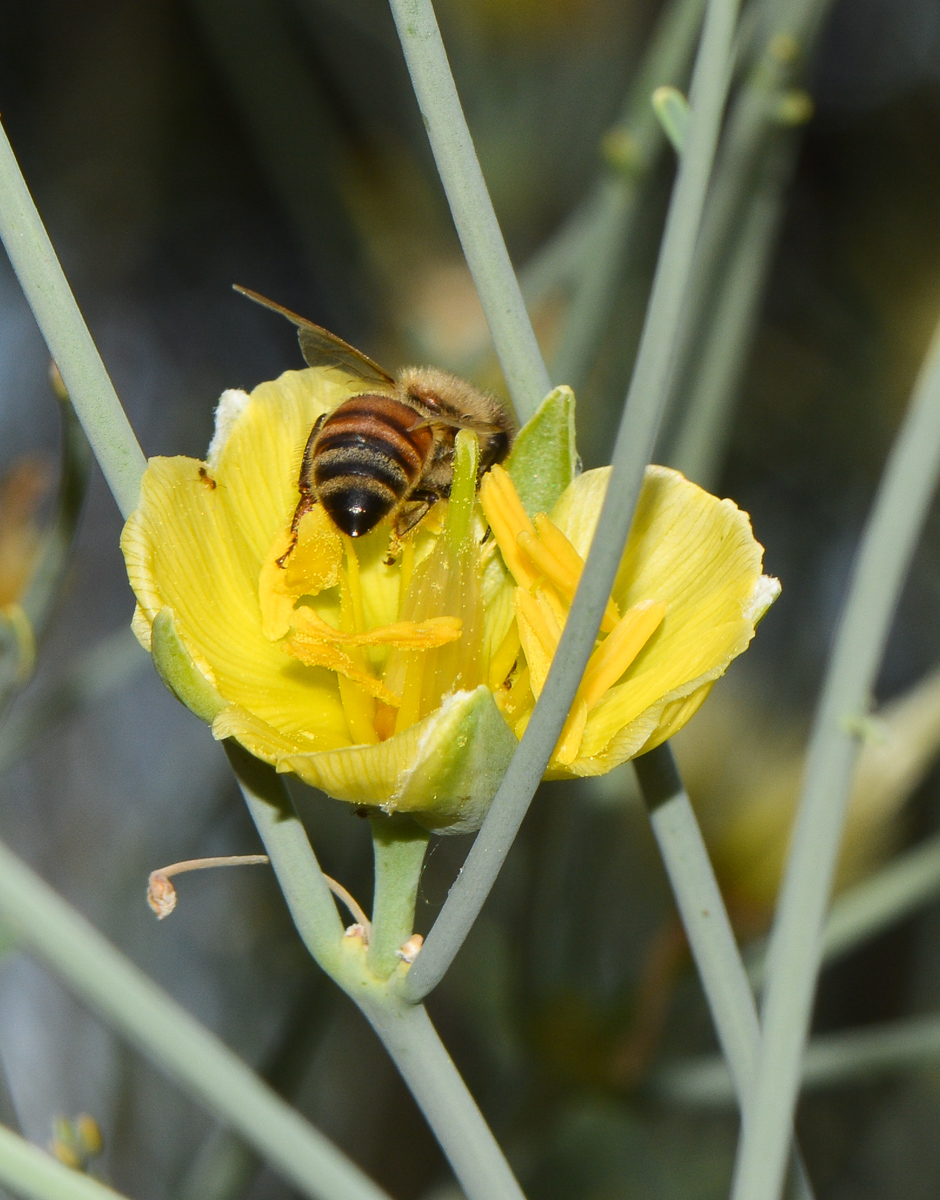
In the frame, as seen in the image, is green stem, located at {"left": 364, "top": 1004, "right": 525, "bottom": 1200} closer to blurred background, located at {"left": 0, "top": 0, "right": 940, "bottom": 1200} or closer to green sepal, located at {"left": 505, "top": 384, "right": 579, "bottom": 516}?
green sepal, located at {"left": 505, "top": 384, "right": 579, "bottom": 516}

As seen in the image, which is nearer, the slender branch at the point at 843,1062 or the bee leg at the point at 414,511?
the bee leg at the point at 414,511

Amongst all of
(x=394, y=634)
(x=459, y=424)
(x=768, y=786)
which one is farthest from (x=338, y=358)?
(x=768, y=786)

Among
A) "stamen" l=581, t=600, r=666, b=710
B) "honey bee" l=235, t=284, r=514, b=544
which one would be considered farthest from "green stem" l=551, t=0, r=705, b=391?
"stamen" l=581, t=600, r=666, b=710

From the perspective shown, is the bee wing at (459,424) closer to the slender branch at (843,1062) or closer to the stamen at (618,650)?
the stamen at (618,650)

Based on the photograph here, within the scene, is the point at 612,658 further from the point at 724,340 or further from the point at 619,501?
the point at 724,340

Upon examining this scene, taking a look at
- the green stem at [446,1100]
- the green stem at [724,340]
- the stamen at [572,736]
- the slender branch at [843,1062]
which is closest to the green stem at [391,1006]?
the green stem at [446,1100]

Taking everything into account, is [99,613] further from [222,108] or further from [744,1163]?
[744,1163]

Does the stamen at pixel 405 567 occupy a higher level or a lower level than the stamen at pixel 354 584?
higher
